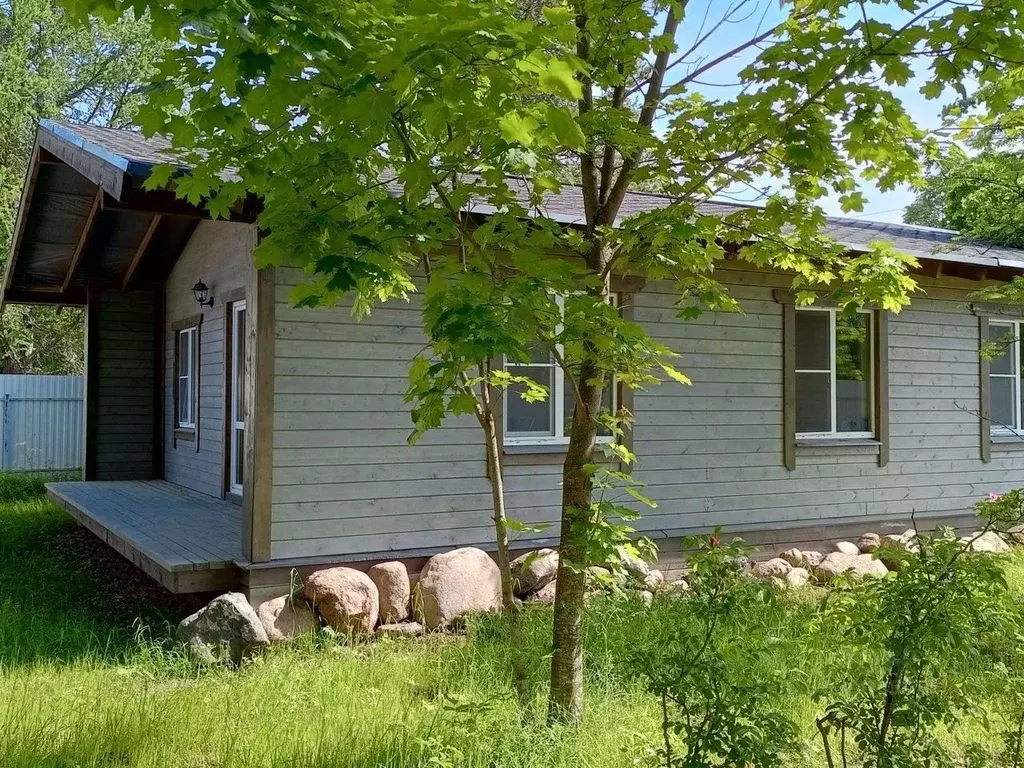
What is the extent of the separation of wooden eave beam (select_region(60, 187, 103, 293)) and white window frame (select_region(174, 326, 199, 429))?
55.4 inches

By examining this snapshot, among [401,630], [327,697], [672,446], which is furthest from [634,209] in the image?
[327,697]

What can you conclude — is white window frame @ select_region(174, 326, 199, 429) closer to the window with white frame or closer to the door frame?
the door frame

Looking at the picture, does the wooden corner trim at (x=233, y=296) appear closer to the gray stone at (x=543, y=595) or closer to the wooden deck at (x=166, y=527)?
the wooden deck at (x=166, y=527)

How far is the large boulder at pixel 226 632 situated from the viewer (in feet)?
16.6

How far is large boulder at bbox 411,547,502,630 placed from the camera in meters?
5.86

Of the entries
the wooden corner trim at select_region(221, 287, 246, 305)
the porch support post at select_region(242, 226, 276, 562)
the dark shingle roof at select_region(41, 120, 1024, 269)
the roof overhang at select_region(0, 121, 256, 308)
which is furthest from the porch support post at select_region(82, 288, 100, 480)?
the porch support post at select_region(242, 226, 276, 562)

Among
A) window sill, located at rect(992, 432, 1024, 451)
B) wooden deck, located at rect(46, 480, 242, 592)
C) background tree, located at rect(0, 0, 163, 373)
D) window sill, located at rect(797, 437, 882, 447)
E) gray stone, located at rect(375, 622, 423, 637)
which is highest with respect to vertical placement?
background tree, located at rect(0, 0, 163, 373)

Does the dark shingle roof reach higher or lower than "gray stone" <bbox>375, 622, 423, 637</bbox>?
higher

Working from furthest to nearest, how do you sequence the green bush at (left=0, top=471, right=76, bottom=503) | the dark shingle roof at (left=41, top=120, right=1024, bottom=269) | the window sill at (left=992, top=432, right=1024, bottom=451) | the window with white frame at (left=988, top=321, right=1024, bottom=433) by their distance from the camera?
the green bush at (left=0, top=471, right=76, bottom=503), the window with white frame at (left=988, top=321, right=1024, bottom=433), the window sill at (left=992, top=432, right=1024, bottom=451), the dark shingle roof at (left=41, top=120, right=1024, bottom=269)

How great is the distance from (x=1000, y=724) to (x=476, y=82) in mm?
3669

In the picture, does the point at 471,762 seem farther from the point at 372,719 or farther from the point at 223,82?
the point at 223,82

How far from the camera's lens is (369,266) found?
106 inches

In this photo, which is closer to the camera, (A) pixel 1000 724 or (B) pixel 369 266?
(B) pixel 369 266

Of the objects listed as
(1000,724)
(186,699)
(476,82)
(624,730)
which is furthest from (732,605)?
(186,699)
